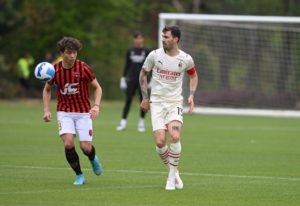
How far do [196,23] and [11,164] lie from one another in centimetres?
2060

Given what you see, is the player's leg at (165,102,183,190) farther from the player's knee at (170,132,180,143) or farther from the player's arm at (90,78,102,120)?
the player's arm at (90,78,102,120)

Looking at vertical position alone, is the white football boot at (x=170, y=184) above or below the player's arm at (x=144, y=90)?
below

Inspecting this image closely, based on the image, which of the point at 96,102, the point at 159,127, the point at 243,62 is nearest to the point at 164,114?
the point at 159,127

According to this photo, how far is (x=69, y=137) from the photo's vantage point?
12.2m

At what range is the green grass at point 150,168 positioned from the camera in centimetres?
1106

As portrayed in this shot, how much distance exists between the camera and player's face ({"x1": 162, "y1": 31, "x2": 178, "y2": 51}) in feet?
39.9

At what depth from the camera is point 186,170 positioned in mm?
14547

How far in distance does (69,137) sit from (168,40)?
6.30 feet

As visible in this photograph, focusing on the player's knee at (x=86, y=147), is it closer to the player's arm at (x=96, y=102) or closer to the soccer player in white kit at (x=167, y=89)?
the player's arm at (x=96, y=102)

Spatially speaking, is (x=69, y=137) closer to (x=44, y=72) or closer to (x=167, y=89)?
(x=44, y=72)

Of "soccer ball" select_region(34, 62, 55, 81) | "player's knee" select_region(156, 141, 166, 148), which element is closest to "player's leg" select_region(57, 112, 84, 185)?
"soccer ball" select_region(34, 62, 55, 81)

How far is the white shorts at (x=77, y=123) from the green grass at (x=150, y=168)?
720mm

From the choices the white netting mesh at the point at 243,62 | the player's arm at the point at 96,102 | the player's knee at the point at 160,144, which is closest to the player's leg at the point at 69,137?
the player's arm at the point at 96,102

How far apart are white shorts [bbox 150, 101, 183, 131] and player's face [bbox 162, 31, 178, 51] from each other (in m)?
0.80
